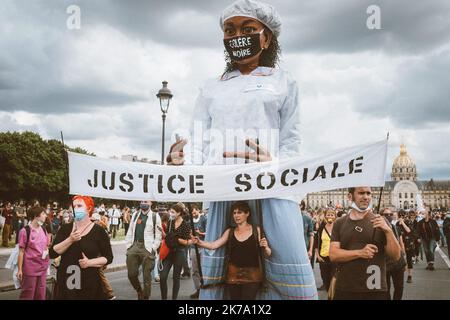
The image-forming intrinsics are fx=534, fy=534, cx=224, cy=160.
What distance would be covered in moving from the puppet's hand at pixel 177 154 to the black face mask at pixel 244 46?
0.79 meters

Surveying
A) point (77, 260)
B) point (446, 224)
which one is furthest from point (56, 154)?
point (77, 260)

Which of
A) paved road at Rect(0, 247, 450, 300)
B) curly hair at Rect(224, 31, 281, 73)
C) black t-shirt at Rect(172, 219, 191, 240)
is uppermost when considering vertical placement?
curly hair at Rect(224, 31, 281, 73)

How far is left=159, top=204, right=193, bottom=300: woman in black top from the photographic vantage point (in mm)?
9930

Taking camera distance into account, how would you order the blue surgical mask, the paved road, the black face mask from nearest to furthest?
the black face mask → the blue surgical mask → the paved road

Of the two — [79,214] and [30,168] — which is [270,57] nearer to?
[79,214]

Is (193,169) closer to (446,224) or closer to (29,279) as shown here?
(29,279)

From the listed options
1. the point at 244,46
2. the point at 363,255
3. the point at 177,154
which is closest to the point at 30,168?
the point at 363,255

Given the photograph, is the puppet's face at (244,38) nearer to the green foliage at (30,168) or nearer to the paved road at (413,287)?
the paved road at (413,287)

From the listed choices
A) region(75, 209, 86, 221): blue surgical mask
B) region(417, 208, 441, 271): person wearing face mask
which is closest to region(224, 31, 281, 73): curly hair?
region(75, 209, 86, 221): blue surgical mask

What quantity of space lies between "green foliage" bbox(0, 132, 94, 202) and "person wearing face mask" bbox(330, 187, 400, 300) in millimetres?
43635

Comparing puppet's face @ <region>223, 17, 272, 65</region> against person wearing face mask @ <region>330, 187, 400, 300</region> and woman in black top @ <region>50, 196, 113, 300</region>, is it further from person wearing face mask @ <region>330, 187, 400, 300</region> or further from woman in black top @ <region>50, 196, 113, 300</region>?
woman in black top @ <region>50, 196, 113, 300</region>

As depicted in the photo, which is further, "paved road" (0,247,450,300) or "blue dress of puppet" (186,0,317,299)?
"paved road" (0,247,450,300)

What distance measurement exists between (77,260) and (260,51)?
118 inches

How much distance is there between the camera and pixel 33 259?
8086 mm
